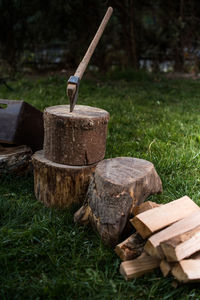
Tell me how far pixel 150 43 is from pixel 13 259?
9597 mm

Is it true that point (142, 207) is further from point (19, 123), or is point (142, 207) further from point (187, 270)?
point (19, 123)

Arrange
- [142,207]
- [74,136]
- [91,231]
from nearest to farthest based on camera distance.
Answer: [142,207] < [91,231] < [74,136]

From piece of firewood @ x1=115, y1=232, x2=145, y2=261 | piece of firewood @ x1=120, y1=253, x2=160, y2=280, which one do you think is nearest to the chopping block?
piece of firewood @ x1=115, y1=232, x2=145, y2=261

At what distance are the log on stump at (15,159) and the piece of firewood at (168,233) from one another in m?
1.51

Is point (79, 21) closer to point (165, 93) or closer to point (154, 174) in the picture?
point (165, 93)

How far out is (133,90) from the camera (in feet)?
21.3

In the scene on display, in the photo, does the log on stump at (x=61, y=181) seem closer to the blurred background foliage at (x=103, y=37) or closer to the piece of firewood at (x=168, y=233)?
the piece of firewood at (x=168, y=233)

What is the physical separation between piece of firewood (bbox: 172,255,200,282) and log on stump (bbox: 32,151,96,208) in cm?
100

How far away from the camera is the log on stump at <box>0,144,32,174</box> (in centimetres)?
288

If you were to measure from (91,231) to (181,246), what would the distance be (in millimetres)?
758

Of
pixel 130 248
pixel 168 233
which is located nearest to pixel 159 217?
pixel 168 233

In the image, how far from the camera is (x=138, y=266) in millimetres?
1880

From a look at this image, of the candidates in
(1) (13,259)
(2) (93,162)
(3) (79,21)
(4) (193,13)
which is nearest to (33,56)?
(3) (79,21)

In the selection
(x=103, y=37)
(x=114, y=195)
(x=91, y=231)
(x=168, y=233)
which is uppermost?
(x=103, y=37)
